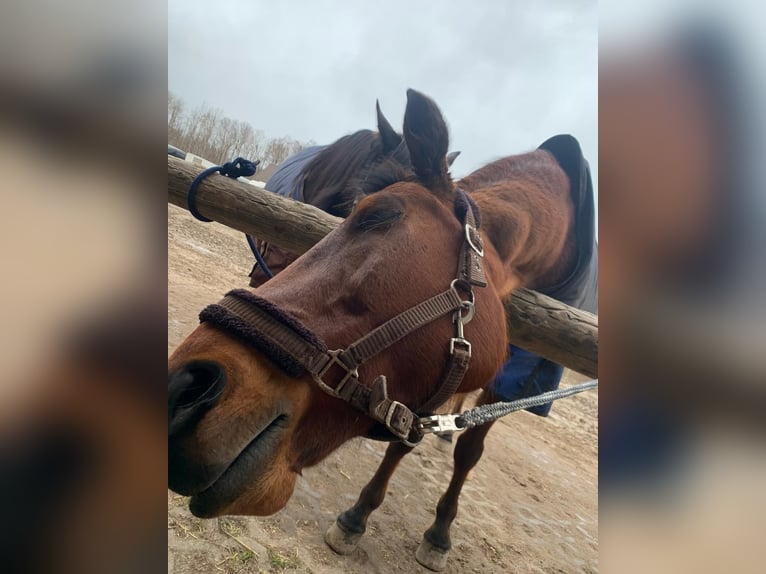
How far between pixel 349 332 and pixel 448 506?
2.36m

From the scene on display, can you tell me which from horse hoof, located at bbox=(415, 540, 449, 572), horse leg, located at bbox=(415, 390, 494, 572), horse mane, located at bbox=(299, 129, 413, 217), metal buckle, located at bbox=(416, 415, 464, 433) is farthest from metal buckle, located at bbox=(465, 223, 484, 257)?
horse hoof, located at bbox=(415, 540, 449, 572)

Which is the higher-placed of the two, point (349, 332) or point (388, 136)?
point (388, 136)

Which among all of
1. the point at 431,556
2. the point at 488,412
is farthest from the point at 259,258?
the point at 431,556

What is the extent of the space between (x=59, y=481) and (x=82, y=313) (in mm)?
166

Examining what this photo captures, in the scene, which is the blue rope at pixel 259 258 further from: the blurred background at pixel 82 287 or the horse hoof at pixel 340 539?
the blurred background at pixel 82 287

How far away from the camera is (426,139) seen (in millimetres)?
1857

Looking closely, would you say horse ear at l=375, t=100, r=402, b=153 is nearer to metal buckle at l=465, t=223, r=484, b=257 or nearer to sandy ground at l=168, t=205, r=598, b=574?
metal buckle at l=465, t=223, r=484, b=257

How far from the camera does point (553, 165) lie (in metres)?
2.65

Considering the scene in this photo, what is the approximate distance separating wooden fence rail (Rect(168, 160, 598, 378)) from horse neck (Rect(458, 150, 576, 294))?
0.20 metres

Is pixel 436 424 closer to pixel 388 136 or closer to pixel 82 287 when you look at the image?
pixel 82 287

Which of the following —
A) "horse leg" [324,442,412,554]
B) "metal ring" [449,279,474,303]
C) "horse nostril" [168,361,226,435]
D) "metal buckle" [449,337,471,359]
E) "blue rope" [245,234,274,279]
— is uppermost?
"metal ring" [449,279,474,303]

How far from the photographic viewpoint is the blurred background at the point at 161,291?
1.44 feet

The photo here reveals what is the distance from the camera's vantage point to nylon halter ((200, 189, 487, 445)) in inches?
47.8

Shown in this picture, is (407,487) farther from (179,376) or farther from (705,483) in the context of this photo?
(705,483)
